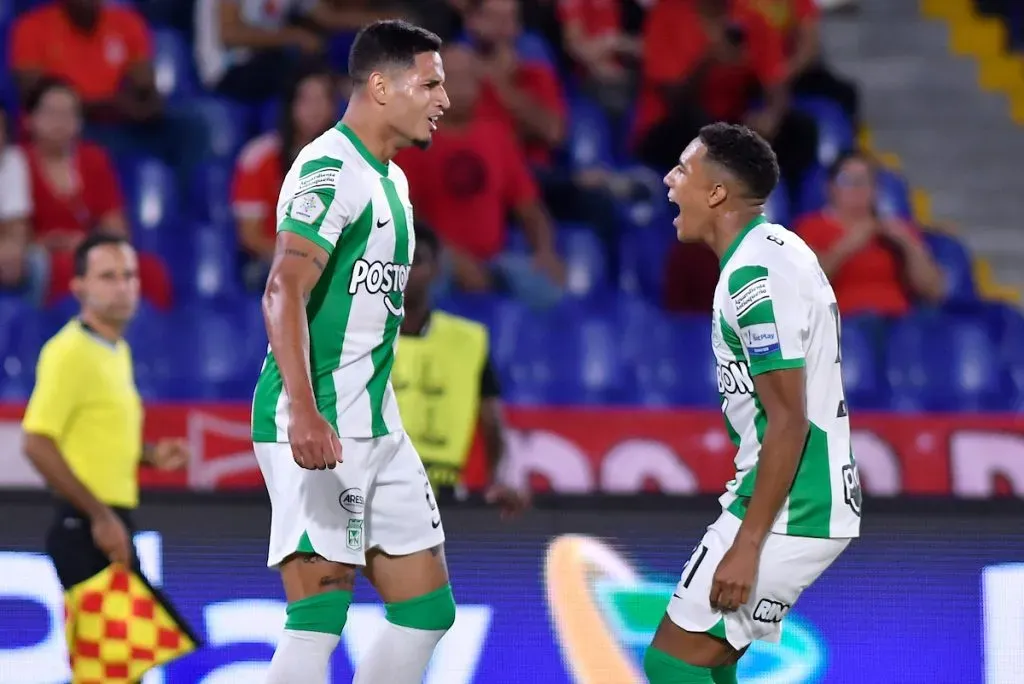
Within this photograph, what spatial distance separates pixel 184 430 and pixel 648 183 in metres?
3.20

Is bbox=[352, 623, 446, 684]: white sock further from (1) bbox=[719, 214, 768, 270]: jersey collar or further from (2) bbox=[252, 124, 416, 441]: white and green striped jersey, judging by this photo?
(1) bbox=[719, 214, 768, 270]: jersey collar

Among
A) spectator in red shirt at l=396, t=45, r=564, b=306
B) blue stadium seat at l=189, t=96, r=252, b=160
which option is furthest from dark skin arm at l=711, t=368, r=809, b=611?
blue stadium seat at l=189, t=96, r=252, b=160

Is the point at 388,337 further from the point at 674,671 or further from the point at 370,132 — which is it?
the point at 674,671

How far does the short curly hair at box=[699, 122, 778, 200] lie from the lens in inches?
141

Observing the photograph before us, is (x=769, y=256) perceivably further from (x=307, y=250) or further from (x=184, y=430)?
(x=184, y=430)

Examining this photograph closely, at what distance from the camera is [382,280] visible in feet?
11.6

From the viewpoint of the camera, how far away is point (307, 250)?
3.36m

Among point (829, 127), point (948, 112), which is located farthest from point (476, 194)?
point (948, 112)

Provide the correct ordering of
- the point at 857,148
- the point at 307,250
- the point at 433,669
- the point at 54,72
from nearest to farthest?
1. the point at 307,250
2. the point at 433,669
3. the point at 54,72
4. the point at 857,148

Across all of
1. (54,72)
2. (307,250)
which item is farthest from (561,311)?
(307,250)

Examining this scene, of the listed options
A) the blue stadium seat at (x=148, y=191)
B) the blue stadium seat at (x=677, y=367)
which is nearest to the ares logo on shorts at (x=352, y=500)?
the blue stadium seat at (x=677, y=367)

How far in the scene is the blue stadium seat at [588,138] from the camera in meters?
8.70

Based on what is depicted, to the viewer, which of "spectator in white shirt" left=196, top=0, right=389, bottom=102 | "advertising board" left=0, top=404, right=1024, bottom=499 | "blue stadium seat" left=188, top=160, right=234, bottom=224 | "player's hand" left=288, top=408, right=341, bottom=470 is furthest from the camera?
"spectator in white shirt" left=196, top=0, right=389, bottom=102

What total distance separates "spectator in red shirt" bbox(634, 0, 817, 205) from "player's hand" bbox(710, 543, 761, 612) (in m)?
5.13
